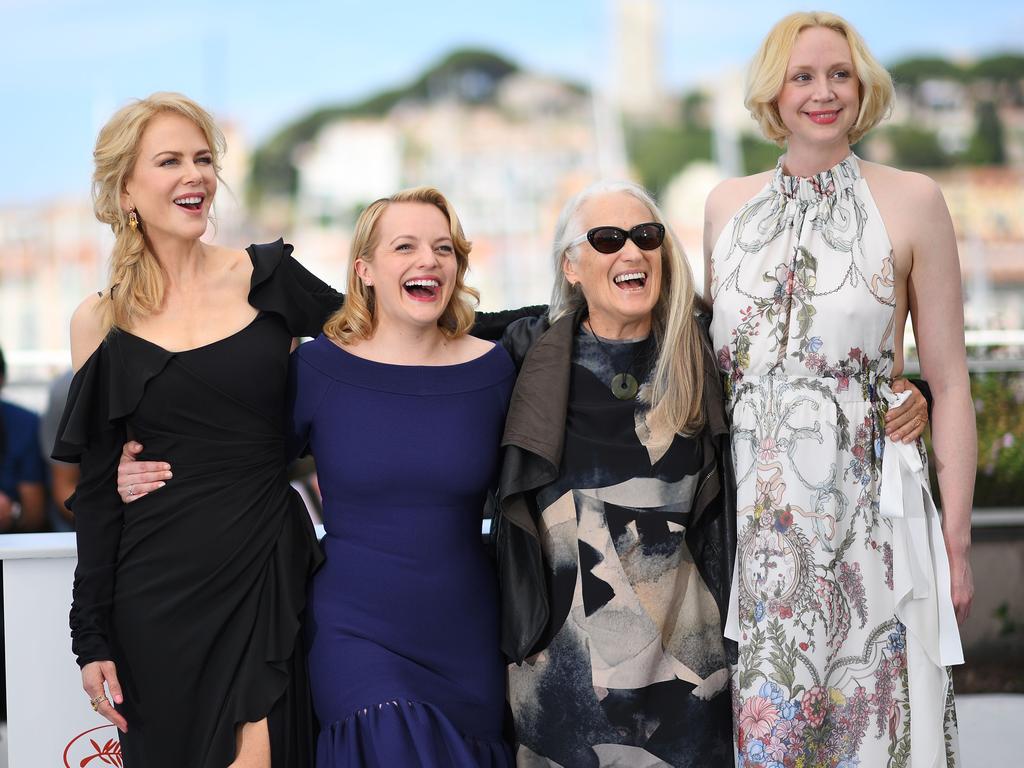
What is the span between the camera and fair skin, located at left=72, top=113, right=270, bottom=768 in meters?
2.54

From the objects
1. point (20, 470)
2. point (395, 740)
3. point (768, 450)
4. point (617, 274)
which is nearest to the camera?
point (395, 740)

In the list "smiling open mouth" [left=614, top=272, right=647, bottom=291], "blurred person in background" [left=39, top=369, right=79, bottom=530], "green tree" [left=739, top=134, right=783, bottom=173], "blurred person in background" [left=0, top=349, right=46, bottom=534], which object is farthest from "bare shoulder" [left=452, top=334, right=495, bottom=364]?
"green tree" [left=739, top=134, right=783, bottom=173]

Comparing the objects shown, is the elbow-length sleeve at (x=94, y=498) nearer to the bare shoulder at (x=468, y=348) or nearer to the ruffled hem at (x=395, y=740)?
the ruffled hem at (x=395, y=740)

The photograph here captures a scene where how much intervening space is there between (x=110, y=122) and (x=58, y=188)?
27090 millimetres

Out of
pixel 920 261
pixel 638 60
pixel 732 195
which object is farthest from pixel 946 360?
pixel 638 60

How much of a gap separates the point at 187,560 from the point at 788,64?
1.68 meters

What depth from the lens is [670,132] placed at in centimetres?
2948

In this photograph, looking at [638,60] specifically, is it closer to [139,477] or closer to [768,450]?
[768,450]

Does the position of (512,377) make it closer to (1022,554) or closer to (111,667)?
(111,667)

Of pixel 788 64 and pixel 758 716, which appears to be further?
pixel 788 64

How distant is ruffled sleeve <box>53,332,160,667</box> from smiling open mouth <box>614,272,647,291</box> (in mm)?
998

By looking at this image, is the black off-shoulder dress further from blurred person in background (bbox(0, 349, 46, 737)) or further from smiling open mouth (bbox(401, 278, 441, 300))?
blurred person in background (bbox(0, 349, 46, 737))

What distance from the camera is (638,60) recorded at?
30.2 metres

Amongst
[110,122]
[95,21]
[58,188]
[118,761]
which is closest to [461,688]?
[118,761]
